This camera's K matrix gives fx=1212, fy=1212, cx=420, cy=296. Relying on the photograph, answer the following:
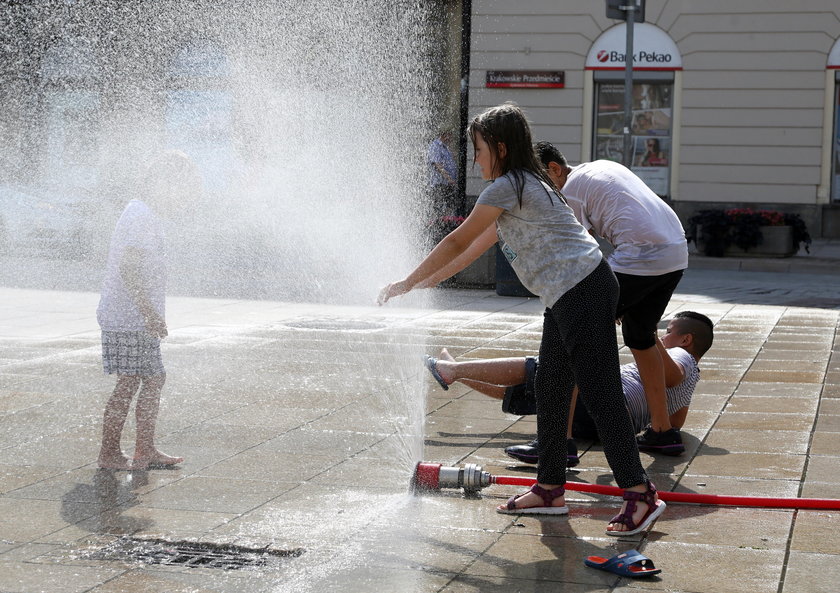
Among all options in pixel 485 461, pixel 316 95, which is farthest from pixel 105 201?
pixel 485 461

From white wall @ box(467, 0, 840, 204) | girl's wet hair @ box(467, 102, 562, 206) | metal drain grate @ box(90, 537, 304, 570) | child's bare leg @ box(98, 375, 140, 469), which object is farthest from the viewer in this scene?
white wall @ box(467, 0, 840, 204)

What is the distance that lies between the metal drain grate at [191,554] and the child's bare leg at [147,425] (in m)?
1.14

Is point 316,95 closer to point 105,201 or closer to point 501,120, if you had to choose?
point 105,201

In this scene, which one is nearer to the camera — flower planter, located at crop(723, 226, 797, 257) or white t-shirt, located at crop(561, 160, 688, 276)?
white t-shirt, located at crop(561, 160, 688, 276)

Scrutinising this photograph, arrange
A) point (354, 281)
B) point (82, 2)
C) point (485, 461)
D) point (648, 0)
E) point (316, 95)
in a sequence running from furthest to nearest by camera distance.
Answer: point (648, 0) → point (82, 2) → point (316, 95) → point (354, 281) → point (485, 461)

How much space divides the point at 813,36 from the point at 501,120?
19532mm

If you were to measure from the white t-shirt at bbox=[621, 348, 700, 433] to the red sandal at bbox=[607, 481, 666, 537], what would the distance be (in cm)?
136

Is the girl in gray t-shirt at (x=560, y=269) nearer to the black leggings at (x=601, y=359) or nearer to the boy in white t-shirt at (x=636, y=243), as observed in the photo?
the black leggings at (x=601, y=359)

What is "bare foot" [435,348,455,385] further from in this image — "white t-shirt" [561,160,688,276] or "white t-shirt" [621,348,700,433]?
"white t-shirt" [561,160,688,276]

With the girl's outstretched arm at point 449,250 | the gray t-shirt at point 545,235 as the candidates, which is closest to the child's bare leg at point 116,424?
the girl's outstretched arm at point 449,250

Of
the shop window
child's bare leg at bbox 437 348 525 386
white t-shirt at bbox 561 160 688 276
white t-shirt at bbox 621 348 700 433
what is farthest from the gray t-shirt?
the shop window

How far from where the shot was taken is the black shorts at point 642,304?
562cm

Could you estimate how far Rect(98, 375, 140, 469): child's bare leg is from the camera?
5473 mm

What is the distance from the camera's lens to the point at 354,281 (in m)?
15.2
